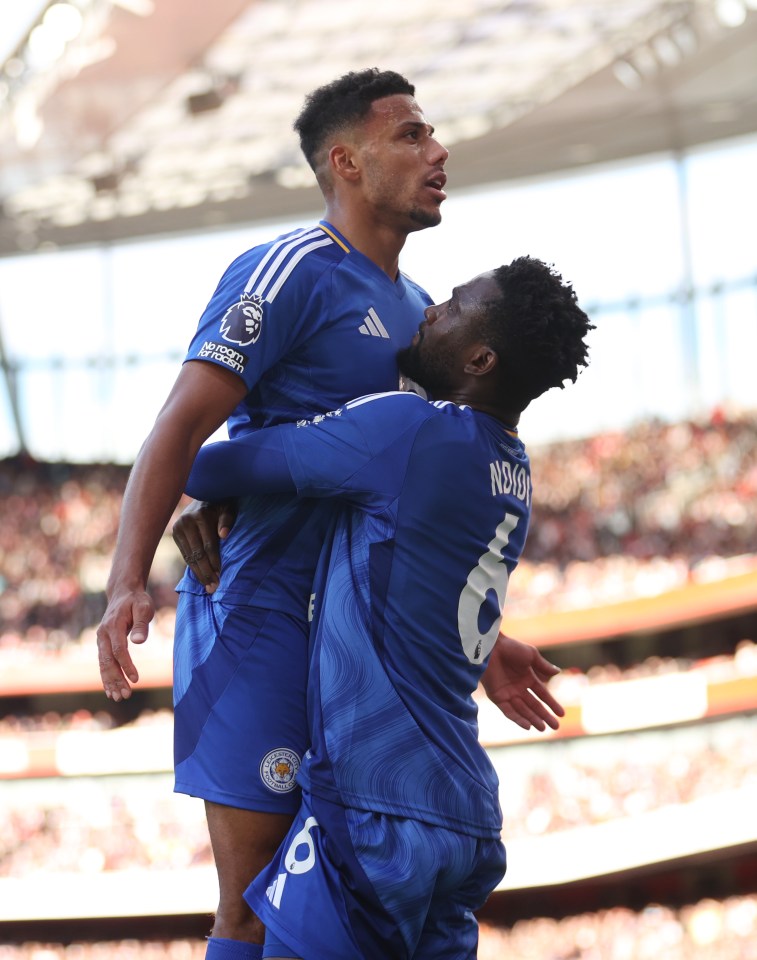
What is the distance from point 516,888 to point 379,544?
10.5 metres

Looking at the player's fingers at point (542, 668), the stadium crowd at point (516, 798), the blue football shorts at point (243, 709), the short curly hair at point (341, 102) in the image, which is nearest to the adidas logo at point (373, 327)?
the short curly hair at point (341, 102)

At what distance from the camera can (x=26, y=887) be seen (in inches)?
488

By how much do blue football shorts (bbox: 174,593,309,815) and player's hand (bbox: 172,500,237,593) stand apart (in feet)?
0.25

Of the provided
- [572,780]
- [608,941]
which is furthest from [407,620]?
[572,780]

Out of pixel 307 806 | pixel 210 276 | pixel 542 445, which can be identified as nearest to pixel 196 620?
pixel 307 806

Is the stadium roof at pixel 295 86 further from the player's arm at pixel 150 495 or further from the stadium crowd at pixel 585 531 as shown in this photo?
the player's arm at pixel 150 495

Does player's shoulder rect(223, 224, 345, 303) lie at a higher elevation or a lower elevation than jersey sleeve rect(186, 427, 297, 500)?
higher

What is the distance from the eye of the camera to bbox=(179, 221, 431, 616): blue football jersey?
2418mm

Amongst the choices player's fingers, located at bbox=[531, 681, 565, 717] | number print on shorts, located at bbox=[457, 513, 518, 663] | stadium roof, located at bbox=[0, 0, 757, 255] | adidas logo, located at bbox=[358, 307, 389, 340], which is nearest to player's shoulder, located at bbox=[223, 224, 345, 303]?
adidas logo, located at bbox=[358, 307, 389, 340]

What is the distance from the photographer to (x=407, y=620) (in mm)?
2258

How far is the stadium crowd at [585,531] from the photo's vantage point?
1608 cm

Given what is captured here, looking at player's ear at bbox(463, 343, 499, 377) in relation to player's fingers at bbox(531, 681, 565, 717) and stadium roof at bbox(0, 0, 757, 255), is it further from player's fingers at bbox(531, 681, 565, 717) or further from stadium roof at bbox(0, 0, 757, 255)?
stadium roof at bbox(0, 0, 757, 255)

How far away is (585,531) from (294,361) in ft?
54.9

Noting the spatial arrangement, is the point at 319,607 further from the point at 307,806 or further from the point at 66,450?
the point at 66,450
